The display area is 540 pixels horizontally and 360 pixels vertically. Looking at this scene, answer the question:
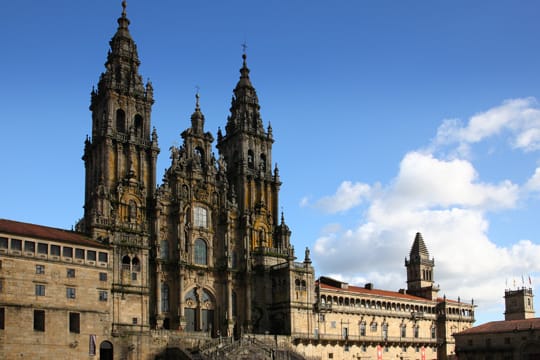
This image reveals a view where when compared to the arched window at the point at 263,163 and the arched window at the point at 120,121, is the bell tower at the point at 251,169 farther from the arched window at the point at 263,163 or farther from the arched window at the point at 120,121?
the arched window at the point at 120,121

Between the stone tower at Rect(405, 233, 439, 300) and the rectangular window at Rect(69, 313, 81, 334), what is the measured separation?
69.0 meters

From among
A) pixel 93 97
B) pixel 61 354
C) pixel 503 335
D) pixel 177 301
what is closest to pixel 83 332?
pixel 61 354

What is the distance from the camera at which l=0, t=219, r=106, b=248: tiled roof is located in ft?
218

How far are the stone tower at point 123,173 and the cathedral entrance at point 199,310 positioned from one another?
416 inches

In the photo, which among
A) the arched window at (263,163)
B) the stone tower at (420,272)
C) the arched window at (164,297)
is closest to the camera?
the arched window at (164,297)

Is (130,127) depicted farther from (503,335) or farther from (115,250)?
(503,335)

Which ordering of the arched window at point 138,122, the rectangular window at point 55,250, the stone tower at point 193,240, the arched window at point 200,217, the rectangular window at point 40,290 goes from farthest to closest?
the arched window at point 200,217 < the arched window at point 138,122 < the stone tower at point 193,240 < the rectangular window at point 55,250 < the rectangular window at point 40,290

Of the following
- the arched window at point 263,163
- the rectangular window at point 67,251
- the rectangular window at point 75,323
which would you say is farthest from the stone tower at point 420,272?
the rectangular window at point 67,251

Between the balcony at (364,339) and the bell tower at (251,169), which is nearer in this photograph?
the balcony at (364,339)

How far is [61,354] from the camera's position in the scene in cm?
6656

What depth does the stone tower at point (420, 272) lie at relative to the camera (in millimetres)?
120750

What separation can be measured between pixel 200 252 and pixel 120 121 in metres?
19.7

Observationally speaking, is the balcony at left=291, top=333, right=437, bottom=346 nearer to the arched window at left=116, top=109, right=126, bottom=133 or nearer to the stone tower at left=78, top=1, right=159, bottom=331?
the stone tower at left=78, top=1, right=159, bottom=331

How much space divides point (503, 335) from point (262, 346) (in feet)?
138
